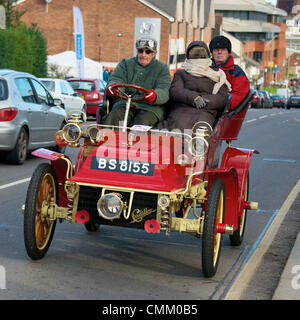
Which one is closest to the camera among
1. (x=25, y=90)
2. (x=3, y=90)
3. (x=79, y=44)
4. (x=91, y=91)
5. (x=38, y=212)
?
(x=38, y=212)

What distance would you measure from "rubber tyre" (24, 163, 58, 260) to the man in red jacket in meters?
2.18

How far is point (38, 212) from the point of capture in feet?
21.6

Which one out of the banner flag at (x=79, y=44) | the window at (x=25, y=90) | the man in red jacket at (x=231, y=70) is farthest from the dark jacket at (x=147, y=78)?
the banner flag at (x=79, y=44)

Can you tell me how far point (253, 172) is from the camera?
47.3ft

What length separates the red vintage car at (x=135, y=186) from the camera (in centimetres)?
621

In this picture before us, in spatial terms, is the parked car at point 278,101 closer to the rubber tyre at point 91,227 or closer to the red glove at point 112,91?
the rubber tyre at point 91,227

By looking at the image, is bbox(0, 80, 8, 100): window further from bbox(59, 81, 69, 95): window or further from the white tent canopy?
the white tent canopy

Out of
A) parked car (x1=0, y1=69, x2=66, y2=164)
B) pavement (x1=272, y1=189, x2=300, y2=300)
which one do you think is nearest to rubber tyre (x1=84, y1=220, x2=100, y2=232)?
pavement (x1=272, y1=189, x2=300, y2=300)

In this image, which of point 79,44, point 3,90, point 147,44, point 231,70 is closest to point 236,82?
point 231,70

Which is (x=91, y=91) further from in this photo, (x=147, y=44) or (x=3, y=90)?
(x=147, y=44)

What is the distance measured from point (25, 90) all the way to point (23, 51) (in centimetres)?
1757
